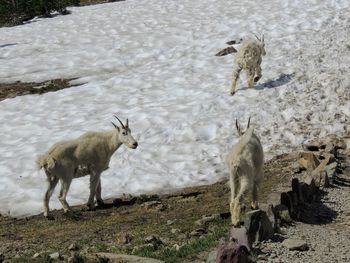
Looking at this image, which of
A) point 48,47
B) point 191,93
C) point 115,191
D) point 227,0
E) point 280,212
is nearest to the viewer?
point 280,212

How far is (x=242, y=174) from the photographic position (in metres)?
10.1

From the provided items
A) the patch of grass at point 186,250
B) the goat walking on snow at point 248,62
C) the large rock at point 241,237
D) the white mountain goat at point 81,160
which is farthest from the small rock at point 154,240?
the goat walking on snow at point 248,62

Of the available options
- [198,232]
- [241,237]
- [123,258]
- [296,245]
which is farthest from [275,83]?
[123,258]

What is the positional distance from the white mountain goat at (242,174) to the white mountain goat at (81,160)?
14.3ft

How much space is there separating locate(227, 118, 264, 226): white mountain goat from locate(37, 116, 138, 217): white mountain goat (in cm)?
435

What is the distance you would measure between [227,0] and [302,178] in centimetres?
2765

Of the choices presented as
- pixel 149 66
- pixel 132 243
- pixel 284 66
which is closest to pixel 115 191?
pixel 132 243

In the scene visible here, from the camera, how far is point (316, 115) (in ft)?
58.8

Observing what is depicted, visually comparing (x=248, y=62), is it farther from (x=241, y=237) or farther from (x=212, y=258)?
(x=212, y=258)

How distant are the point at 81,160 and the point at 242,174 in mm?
5031

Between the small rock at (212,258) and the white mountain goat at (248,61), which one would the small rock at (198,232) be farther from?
the white mountain goat at (248,61)

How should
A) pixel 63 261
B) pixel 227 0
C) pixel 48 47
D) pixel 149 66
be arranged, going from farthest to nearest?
pixel 227 0 < pixel 48 47 < pixel 149 66 < pixel 63 261

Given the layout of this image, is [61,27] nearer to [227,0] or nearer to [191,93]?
[227,0]

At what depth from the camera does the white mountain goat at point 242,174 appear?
9930 mm
